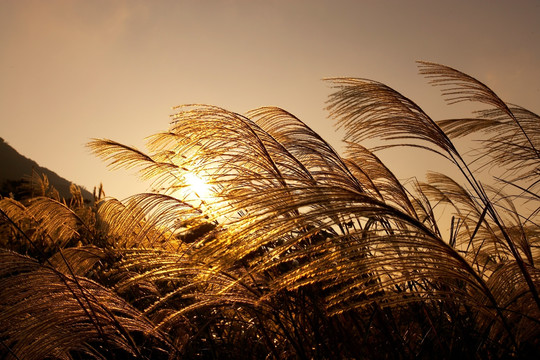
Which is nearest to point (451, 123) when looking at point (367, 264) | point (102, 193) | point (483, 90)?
point (483, 90)

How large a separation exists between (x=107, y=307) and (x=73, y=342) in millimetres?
194

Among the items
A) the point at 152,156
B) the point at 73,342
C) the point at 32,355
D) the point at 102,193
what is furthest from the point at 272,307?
the point at 102,193

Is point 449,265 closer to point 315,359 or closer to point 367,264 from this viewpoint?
point 367,264

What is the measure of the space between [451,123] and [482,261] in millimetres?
1581

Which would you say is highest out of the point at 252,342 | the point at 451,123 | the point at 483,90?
the point at 483,90

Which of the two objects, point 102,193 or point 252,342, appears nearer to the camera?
point 252,342

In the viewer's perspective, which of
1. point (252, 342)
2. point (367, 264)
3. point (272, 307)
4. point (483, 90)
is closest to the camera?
point (367, 264)

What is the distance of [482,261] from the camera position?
11.4 feet

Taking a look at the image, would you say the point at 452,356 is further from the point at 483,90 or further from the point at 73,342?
the point at 73,342

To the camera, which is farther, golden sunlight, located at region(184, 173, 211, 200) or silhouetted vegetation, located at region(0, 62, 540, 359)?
golden sunlight, located at region(184, 173, 211, 200)

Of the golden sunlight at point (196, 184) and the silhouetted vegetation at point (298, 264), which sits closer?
the silhouetted vegetation at point (298, 264)

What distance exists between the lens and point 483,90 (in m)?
2.49

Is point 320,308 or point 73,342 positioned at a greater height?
point 320,308

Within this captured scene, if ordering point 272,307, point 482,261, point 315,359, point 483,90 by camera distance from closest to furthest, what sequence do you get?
point 272,307, point 315,359, point 483,90, point 482,261
